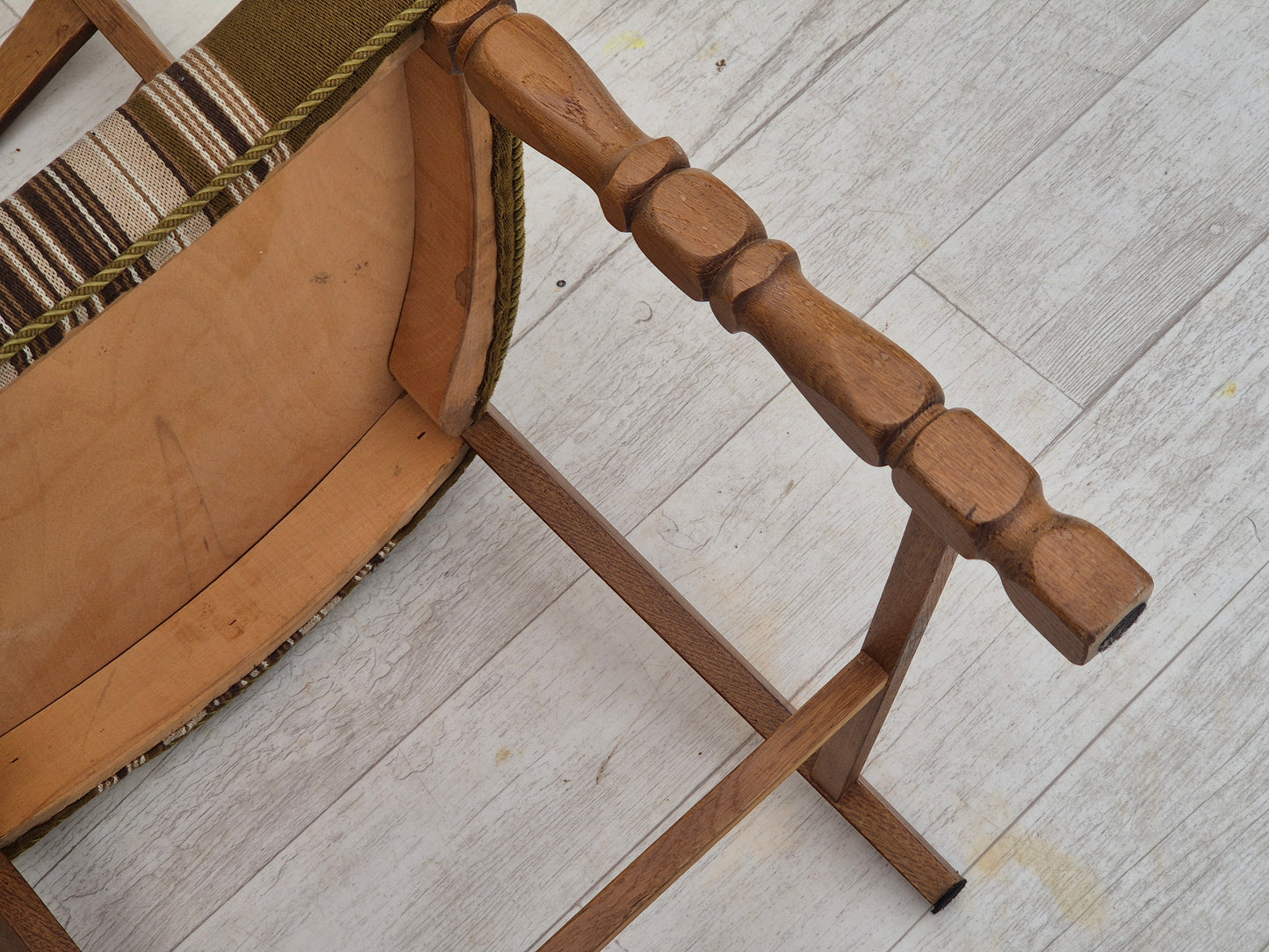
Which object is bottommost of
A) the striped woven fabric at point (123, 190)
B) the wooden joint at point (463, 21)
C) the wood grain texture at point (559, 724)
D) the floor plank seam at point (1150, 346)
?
the floor plank seam at point (1150, 346)

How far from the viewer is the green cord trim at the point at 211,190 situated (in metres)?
0.49

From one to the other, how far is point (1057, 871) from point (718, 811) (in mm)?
405

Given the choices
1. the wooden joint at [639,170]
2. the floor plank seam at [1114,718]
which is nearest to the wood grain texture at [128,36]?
the wooden joint at [639,170]

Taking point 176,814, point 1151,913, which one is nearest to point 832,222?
point 1151,913

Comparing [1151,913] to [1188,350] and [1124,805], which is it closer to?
[1124,805]

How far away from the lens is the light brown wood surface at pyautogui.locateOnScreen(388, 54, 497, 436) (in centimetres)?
68

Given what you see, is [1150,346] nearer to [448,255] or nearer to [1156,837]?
[1156,837]

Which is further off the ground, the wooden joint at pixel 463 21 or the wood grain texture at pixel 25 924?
the wooden joint at pixel 463 21

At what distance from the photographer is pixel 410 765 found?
1027 millimetres

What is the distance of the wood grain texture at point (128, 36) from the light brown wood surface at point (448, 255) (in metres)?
0.48

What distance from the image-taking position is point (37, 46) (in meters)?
1.23

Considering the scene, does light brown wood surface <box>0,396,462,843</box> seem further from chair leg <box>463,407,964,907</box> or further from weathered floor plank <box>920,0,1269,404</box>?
weathered floor plank <box>920,0,1269,404</box>

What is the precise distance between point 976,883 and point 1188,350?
1.84 feet

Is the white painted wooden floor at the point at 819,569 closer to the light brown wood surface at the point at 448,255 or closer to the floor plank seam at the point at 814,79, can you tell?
the floor plank seam at the point at 814,79
